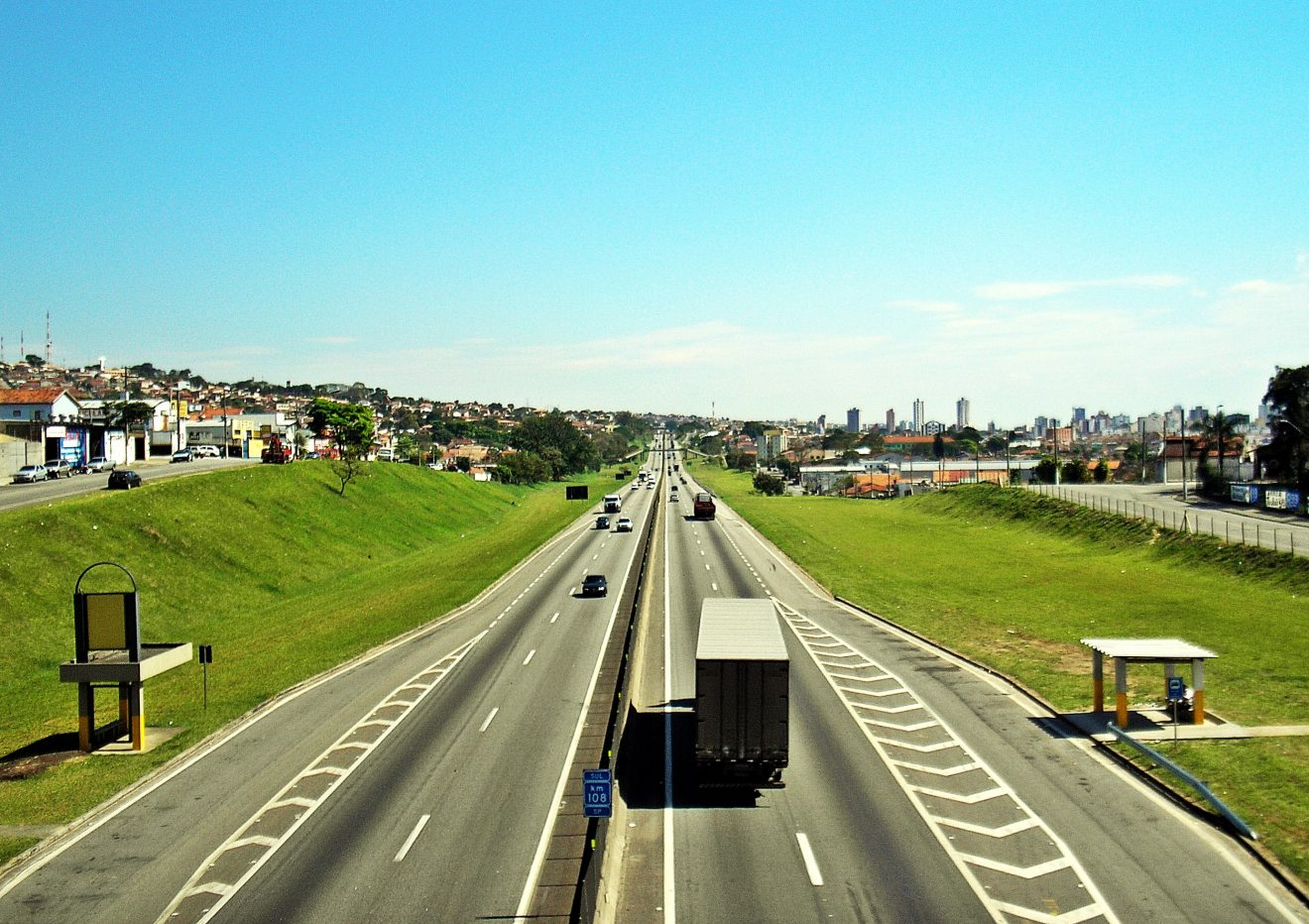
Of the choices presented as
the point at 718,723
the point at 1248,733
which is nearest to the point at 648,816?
the point at 718,723

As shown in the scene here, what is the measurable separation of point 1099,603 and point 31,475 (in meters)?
79.7

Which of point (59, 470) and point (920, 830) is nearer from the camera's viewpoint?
point (920, 830)

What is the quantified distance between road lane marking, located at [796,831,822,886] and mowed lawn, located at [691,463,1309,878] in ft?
30.1

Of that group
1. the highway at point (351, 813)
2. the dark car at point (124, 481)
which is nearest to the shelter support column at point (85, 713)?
the highway at point (351, 813)

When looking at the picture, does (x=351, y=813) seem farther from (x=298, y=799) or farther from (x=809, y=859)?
(x=809, y=859)

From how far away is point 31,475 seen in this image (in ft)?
270

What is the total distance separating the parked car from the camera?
267 feet

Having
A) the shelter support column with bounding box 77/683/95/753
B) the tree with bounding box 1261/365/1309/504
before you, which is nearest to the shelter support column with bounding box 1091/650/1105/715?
the shelter support column with bounding box 77/683/95/753

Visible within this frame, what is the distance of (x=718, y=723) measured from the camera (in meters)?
23.5

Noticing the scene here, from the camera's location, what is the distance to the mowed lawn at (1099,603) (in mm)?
26281

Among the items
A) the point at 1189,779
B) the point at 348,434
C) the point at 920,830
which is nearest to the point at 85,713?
the point at 920,830

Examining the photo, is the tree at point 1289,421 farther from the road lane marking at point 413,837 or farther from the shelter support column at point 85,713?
the shelter support column at point 85,713

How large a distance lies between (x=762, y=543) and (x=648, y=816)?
6447 cm

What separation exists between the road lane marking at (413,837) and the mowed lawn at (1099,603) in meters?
17.6
